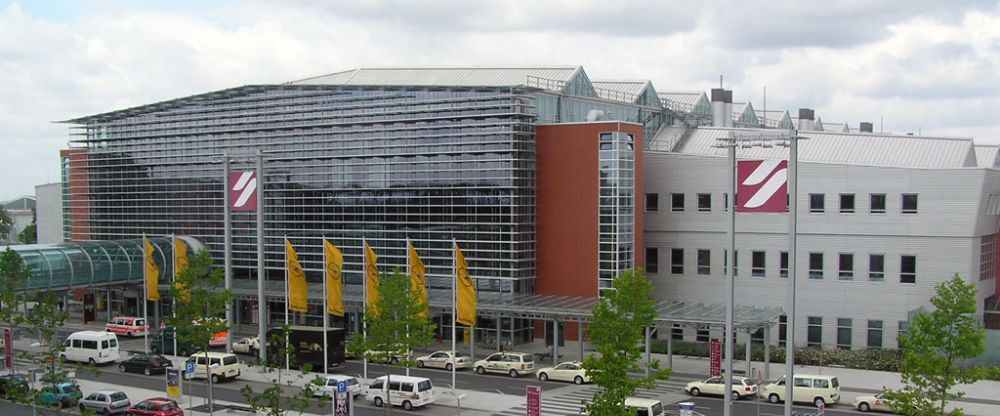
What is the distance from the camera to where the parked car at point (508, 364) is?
52.3 metres

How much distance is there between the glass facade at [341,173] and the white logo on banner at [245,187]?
19260 millimetres

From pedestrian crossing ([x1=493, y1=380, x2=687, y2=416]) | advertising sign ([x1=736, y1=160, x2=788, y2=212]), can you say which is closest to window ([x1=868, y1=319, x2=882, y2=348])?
pedestrian crossing ([x1=493, y1=380, x2=687, y2=416])

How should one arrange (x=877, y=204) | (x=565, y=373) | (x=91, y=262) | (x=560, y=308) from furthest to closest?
1. (x=91, y=262)
2. (x=877, y=204)
3. (x=560, y=308)
4. (x=565, y=373)

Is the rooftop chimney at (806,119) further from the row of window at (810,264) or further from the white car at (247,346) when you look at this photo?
the white car at (247,346)

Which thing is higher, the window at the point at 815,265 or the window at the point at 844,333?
the window at the point at 815,265

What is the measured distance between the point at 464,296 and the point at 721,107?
146 ft

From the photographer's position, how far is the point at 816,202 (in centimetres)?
6053

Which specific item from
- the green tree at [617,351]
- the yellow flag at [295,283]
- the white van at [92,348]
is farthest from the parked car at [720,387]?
the white van at [92,348]

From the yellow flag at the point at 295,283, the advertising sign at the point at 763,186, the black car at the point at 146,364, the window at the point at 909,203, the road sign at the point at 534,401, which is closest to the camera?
the advertising sign at the point at 763,186

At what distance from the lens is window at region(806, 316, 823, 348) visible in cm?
6041

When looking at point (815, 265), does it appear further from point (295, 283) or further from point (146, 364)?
point (146, 364)

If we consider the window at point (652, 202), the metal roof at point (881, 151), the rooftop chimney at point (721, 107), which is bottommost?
the window at point (652, 202)

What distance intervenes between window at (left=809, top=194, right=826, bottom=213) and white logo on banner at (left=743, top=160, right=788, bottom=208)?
106 feet

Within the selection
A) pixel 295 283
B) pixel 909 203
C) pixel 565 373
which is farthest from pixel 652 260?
pixel 295 283
